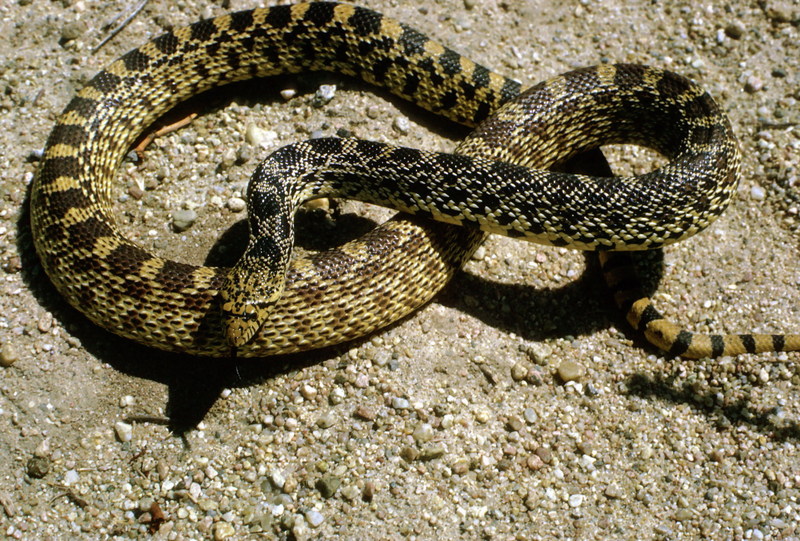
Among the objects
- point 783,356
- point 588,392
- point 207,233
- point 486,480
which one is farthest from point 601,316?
point 207,233

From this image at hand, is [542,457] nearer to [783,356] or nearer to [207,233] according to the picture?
[783,356]

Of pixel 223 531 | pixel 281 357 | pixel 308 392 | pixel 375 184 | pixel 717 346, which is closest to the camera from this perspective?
pixel 223 531

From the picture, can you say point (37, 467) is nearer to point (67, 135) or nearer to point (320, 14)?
point (67, 135)

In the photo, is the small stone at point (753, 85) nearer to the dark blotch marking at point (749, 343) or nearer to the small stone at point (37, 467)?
the dark blotch marking at point (749, 343)

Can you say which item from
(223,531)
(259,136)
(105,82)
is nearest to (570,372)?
(223,531)

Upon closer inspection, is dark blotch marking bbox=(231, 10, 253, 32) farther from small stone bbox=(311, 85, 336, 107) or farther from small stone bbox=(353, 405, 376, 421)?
small stone bbox=(353, 405, 376, 421)

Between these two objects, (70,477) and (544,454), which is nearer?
(70,477)

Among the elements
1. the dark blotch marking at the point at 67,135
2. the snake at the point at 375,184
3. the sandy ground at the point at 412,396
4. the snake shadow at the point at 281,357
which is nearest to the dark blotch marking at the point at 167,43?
the snake at the point at 375,184
